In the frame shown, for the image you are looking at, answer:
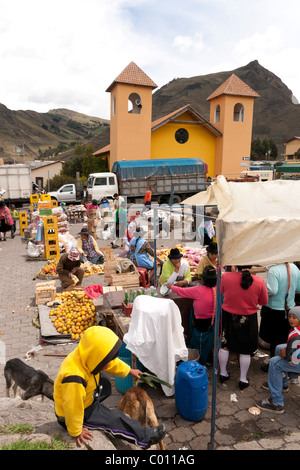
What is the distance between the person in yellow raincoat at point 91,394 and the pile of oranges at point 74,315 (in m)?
2.98

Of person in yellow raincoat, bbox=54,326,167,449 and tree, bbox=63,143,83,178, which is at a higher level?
tree, bbox=63,143,83,178

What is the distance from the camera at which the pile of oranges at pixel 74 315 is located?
19.0 ft

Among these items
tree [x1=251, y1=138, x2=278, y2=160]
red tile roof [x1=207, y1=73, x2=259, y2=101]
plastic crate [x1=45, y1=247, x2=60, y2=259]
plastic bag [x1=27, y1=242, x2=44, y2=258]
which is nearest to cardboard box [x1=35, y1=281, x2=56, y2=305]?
plastic crate [x1=45, y1=247, x2=60, y2=259]

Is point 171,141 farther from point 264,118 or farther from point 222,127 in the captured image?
point 264,118

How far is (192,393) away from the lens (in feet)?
11.8

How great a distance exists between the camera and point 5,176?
71.4 feet

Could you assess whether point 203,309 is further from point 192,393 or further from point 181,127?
point 181,127

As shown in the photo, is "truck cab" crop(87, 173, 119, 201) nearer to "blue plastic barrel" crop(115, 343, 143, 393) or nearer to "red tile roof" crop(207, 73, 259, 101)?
"red tile roof" crop(207, 73, 259, 101)

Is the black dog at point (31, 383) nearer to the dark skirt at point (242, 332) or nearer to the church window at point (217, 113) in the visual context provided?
the dark skirt at point (242, 332)

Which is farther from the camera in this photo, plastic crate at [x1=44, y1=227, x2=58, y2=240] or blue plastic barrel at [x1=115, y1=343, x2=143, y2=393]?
plastic crate at [x1=44, y1=227, x2=58, y2=240]

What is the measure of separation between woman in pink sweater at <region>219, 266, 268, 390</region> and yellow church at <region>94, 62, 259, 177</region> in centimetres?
2154

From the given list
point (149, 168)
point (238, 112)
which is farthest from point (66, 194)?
point (238, 112)

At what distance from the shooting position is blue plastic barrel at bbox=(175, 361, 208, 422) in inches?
143

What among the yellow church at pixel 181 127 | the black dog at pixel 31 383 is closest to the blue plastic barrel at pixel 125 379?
the black dog at pixel 31 383
